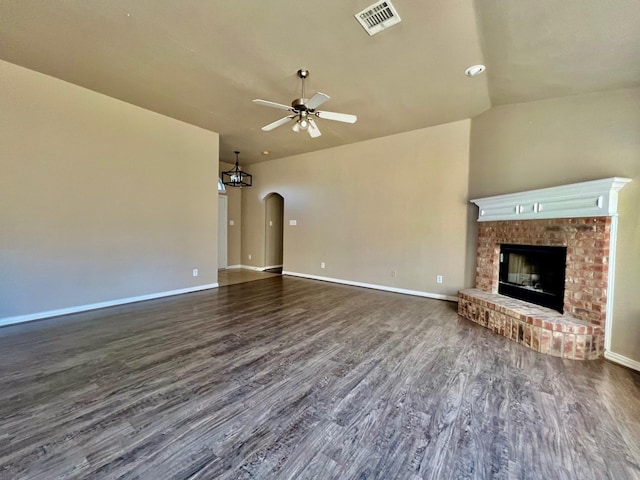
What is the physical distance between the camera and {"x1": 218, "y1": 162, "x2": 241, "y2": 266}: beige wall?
7.95 metres

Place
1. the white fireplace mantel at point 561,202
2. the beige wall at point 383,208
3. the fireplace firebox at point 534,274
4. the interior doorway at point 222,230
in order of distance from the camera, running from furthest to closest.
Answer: the interior doorway at point 222,230 → the beige wall at point 383,208 → the fireplace firebox at point 534,274 → the white fireplace mantel at point 561,202

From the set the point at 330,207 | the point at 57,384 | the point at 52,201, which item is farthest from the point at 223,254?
the point at 57,384

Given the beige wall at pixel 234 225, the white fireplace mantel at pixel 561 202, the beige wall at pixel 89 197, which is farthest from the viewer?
the beige wall at pixel 234 225

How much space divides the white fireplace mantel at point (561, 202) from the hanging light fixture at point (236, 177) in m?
5.62

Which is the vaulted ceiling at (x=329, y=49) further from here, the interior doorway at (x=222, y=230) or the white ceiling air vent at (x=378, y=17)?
the interior doorway at (x=222, y=230)

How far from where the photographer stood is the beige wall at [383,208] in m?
4.58

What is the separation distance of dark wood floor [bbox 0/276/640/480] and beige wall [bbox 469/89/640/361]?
761 millimetres

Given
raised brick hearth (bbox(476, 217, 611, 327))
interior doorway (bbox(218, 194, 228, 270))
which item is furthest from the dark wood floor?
interior doorway (bbox(218, 194, 228, 270))

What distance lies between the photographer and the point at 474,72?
10.1ft

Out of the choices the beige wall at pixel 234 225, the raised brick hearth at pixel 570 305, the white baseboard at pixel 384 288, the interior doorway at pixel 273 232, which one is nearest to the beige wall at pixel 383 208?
the white baseboard at pixel 384 288

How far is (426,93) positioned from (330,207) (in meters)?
3.10

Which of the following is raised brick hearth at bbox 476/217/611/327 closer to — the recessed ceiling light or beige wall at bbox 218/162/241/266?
the recessed ceiling light

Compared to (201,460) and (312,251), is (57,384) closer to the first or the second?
(201,460)

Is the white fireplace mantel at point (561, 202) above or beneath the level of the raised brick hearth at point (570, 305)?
above
